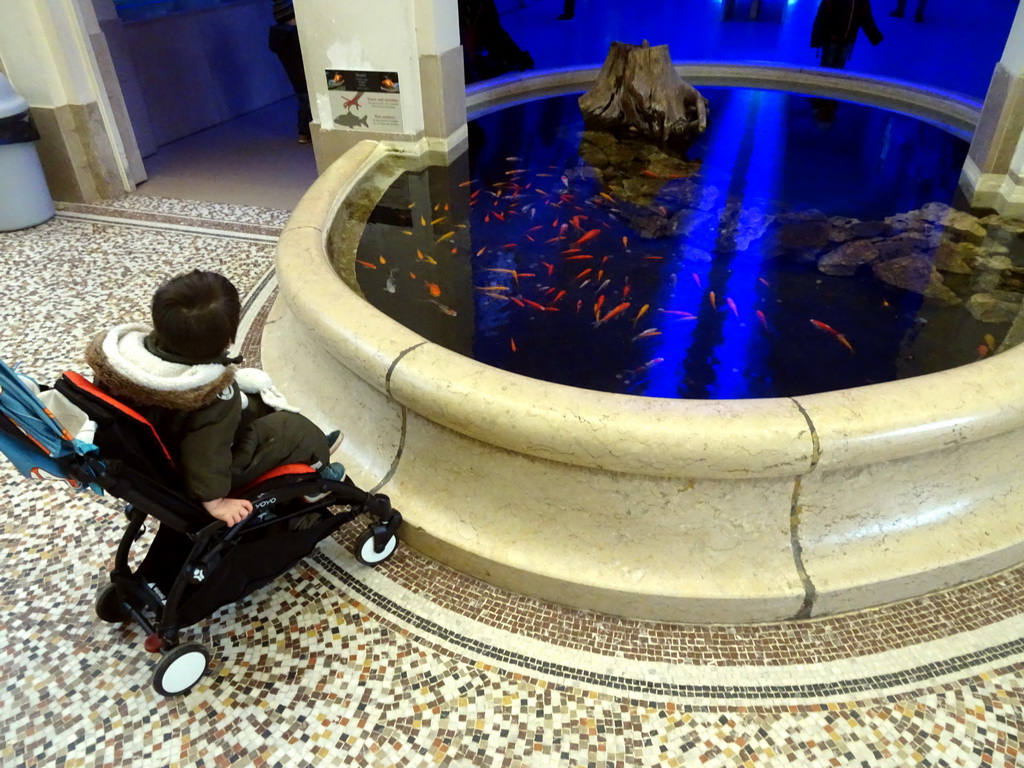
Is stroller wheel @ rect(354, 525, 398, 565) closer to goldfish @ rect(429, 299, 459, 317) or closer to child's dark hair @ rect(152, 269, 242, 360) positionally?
child's dark hair @ rect(152, 269, 242, 360)

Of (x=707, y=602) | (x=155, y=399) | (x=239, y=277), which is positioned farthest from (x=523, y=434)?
(x=239, y=277)

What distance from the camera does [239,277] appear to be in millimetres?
4516

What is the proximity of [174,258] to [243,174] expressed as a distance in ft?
6.52

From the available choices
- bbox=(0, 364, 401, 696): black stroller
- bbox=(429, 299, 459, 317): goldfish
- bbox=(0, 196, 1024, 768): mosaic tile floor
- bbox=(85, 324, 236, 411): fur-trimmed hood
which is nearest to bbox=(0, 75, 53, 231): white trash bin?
bbox=(0, 196, 1024, 768): mosaic tile floor

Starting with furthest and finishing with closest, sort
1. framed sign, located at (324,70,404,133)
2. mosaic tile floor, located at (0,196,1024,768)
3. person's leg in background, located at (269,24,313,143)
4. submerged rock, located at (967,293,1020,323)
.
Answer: person's leg in background, located at (269,24,313,143), framed sign, located at (324,70,404,133), submerged rock, located at (967,293,1020,323), mosaic tile floor, located at (0,196,1024,768)

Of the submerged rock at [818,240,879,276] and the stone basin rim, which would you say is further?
the submerged rock at [818,240,879,276]

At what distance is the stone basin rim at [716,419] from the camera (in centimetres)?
205

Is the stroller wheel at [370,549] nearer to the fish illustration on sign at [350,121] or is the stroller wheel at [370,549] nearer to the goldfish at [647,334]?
the goldfish at [647,334]

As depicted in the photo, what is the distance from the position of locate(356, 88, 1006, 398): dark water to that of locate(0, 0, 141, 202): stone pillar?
2.71 metres

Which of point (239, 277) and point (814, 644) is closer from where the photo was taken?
point (814, 644)

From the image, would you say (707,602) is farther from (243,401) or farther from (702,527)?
(243,401)

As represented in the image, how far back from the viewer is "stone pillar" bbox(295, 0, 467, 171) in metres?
4.60

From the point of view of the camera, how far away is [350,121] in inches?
197

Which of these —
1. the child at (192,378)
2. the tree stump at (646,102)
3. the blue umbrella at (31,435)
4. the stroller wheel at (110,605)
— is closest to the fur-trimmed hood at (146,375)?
the child at (192,378)
